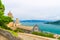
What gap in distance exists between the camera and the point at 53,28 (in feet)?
34.6

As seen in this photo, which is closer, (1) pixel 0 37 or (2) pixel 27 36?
(1) pixel 0 37

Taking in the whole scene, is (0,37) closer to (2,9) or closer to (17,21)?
(2,9)

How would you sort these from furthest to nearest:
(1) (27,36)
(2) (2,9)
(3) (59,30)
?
(3) (59,30)
(1) (27,36)
(2) (2,9)

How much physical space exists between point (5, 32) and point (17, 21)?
604 centimetres

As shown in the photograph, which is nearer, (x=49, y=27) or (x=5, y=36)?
(x=5, y=36)

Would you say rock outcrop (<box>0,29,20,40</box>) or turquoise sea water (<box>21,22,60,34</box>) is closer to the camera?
rock outcrop (<box>0,29,20,40</box>)

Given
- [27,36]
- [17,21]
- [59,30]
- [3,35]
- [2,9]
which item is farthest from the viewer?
Answer: [17,21]

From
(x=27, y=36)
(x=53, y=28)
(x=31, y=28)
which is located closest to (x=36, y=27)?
(x=31, y=28)

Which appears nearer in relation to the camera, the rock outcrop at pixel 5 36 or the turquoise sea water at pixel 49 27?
the rock outcrop at pixel 5 36

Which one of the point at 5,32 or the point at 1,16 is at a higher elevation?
the point at 1,16

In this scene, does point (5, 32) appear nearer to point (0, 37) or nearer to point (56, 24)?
point (0, 37)

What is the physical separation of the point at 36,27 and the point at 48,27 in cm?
73

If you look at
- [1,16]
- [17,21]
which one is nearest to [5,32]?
[1,16]

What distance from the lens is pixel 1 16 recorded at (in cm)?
589
